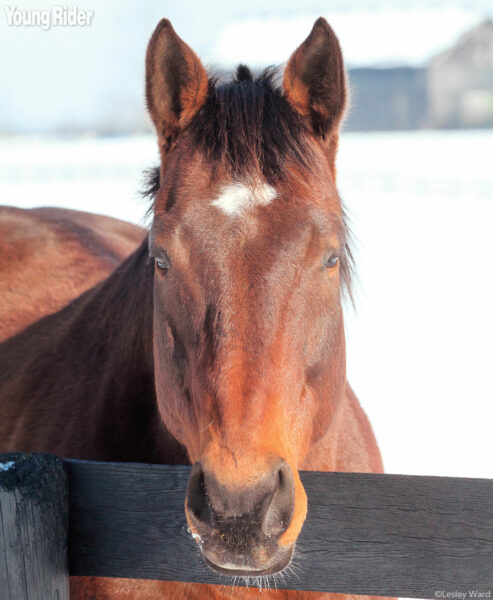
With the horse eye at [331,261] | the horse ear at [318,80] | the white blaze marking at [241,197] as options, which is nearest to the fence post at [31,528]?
the white blaze marking at [241,197]

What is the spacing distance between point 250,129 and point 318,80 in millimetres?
344

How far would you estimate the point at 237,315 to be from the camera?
1.65m

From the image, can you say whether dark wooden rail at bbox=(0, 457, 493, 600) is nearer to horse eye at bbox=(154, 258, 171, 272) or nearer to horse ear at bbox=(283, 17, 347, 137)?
horse eye at bbox=(154, 258, 171, 272)

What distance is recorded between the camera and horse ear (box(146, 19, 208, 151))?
197cm

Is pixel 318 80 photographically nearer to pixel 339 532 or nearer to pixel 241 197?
pixel 241 197

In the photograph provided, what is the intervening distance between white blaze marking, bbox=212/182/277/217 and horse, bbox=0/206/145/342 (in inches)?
73.4

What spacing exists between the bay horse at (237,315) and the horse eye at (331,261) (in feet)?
0.06

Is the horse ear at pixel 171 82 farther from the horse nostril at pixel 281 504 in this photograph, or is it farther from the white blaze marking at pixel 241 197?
the horse nostril at pixel 281 504

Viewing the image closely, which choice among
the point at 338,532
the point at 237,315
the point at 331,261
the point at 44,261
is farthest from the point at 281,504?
the point at 44,261

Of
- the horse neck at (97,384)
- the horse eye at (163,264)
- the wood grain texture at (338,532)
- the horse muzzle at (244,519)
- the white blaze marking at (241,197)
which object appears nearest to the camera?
the horse muzzle at (244,519)

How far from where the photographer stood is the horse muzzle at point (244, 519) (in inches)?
56.3

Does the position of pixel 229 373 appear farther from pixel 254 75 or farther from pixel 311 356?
pixel 254 75

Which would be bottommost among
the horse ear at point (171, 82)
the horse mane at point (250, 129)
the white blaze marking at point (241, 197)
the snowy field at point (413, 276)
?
the snowy field at point (413, 276)

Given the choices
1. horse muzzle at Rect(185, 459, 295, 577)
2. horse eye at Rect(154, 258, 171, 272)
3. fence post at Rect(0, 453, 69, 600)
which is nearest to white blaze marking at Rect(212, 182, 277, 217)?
horse eye at Rect(154, 258, 171, 272)
